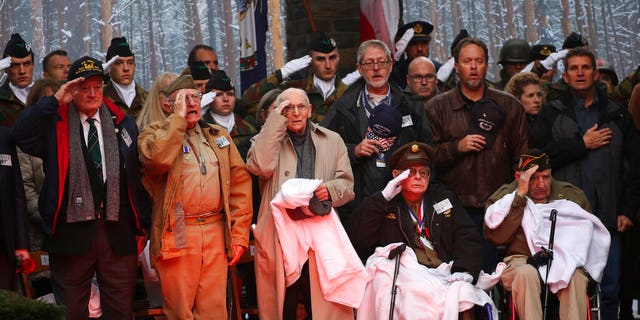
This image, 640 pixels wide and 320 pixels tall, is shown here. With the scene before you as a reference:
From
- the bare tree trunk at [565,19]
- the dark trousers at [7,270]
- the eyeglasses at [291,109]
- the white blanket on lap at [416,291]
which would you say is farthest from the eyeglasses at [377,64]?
the bare tree trunk at [565,19]

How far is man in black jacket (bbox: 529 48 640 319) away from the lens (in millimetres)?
8531

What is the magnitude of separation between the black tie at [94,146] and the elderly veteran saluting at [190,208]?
9.6 inches

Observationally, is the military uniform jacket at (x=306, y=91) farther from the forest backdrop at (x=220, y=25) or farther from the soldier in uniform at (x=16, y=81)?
the forest backdrop at (x=220, y=25)

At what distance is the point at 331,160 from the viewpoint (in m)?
7.78

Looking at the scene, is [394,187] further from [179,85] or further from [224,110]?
[224,110]

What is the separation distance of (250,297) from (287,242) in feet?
3.12

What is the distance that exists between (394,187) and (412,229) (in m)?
0.29

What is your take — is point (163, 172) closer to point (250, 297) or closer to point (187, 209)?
point (187, 209)

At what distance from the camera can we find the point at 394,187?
780 cm

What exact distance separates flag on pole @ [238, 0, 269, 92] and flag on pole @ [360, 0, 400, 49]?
3.89ft

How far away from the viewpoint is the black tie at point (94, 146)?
7.11m

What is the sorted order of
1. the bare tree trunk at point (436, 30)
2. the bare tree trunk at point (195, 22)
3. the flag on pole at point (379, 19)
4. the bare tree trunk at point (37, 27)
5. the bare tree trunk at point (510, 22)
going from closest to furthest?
the flag on pole at point (379, 19)
the bare tree trunk at point (37, 27)
the bare tree trunk at point (195, 22)
the bare tree trunk at point (436, 30)
the bare tree trunk at point (510, 22)

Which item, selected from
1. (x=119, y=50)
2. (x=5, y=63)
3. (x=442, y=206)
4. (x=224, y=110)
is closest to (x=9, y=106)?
(x=5, y=63)

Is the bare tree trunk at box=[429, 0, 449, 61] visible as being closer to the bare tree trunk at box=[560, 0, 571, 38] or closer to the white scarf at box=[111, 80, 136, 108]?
the bare tree trunk at box=[560, 0, 571, 38]
